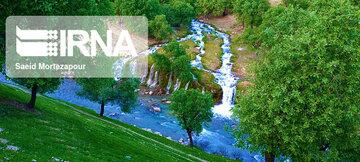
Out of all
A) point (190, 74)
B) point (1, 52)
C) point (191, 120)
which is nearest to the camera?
point (1, 52)

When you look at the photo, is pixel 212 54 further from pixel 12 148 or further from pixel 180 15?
pixel 12 148

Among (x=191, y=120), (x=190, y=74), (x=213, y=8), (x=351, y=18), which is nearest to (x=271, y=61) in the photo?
(x=351, y=18)

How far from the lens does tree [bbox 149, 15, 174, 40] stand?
88.8 meters

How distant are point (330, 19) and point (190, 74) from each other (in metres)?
45.9

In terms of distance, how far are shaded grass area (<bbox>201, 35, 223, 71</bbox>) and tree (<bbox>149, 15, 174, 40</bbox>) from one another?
1641 centimetres

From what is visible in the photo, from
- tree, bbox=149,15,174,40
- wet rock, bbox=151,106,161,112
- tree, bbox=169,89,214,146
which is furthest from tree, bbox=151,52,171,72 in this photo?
tree, bbox=169,89,214,146

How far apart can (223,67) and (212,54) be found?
30.7 feet

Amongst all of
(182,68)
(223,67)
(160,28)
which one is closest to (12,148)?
(182,68)

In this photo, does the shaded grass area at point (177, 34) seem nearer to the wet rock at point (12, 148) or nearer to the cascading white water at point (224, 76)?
the cascading white water at point (224, 76)

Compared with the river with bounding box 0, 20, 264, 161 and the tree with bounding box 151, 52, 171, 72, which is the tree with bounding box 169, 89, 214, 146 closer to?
the river with bounding box 0, 20, 264, 161

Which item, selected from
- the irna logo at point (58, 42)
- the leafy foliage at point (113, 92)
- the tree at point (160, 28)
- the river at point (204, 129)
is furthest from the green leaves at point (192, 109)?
the tree at point (160, 28)

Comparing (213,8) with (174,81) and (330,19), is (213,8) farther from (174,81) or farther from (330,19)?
(330,19)

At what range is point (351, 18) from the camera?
19.6m

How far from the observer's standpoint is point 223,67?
75188 mm
